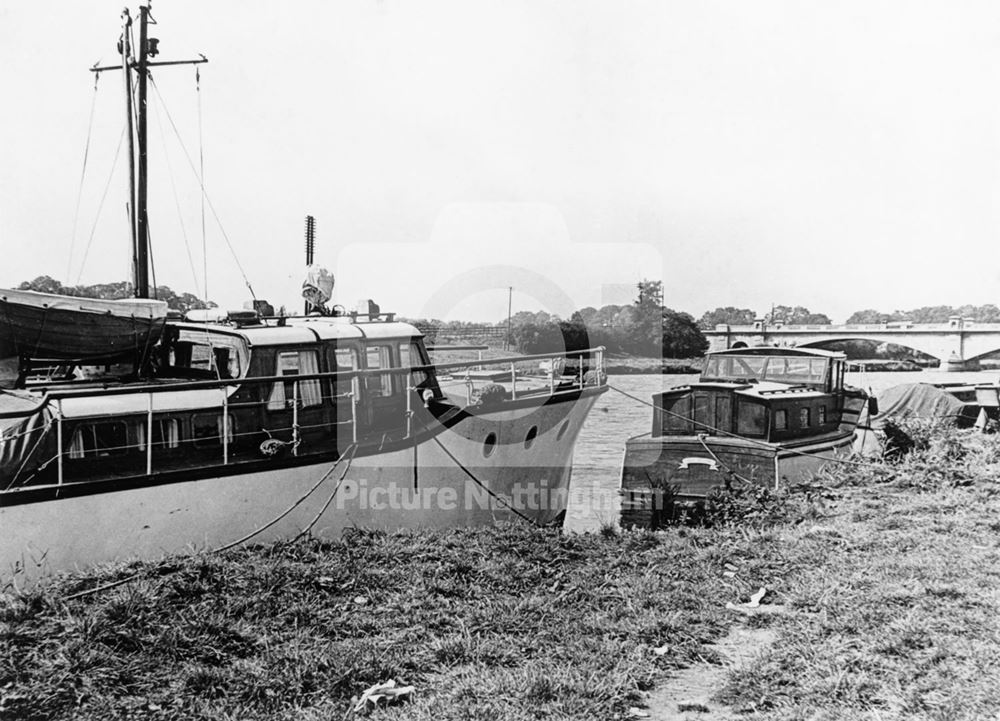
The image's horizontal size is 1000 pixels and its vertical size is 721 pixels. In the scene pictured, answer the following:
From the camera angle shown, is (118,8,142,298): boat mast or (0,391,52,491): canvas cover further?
(118,8,142,298): boat mast

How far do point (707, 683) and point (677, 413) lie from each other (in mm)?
9801

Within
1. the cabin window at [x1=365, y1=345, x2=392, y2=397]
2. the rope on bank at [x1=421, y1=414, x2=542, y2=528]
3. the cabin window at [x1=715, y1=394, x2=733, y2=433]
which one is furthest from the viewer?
the cabin window at [x1=715, y1=394, x2=733, y2=433]

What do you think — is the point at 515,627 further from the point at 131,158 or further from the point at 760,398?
the point at 131,158

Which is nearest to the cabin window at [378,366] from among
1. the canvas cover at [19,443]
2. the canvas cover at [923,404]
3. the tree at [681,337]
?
the canvas cover at [19,443]

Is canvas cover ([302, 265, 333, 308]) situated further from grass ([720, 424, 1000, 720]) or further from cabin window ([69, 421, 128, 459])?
grass ([720, 424, 1000, 720])

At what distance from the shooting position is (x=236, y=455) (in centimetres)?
796

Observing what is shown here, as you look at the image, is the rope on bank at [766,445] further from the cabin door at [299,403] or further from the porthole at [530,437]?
the cabin door at [299,403]

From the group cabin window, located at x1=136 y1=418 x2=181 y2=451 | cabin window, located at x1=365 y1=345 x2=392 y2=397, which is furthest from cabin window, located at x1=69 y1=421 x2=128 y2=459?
cabin window, located at x1=365 y1=345 x2=392 y2=397

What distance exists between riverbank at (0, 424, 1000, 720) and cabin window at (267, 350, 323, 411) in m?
2.01

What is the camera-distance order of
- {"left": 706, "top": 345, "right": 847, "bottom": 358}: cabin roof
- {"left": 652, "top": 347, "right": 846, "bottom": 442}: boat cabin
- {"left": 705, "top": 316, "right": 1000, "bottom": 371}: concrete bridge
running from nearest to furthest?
{"left": 652, "top": 347, "right": 846, "bottom": 442}: boat cabin < {"left": 706, "top": 345, "right": 847, "bottom": 358}: cabin roof < {"left": 705, "top": 316, "right": 1000, "bottom": 371}: concrete bridge

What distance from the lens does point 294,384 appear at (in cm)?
863

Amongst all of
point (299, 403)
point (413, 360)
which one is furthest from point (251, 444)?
point (413, 360)

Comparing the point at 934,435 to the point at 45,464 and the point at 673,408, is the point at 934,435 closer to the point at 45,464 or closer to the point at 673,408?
the point at 673,408

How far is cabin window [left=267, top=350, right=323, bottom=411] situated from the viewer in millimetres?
8500
